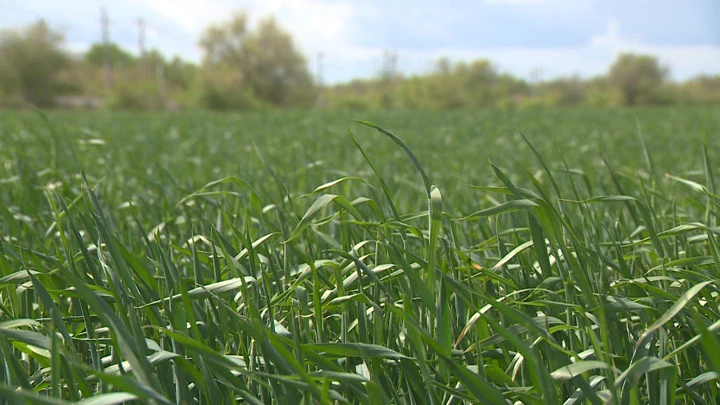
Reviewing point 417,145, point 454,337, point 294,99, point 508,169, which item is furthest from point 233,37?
point 454,337

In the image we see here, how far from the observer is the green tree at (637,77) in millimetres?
52438

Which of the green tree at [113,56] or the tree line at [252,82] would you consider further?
the green tree at [113,56]

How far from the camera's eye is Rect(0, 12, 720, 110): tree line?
37.8 m

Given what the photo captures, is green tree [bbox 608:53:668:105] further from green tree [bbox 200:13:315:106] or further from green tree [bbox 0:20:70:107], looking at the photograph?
green tree [bbox 0:20:70:107]

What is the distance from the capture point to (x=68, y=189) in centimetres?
207

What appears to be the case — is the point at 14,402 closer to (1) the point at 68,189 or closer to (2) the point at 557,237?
(2) the point at 557,237

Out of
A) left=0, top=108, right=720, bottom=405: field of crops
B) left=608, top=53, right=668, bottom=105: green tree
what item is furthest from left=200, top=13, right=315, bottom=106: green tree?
left=0, top=108, right=720, bottom=405: field of crops

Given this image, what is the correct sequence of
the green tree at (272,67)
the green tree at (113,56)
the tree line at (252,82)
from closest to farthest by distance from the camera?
the tree line at (252,82)
the green tree at (272,67)
the green tree at (113,56)

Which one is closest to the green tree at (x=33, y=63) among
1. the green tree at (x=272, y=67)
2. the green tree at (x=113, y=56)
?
the green tree at (x=272, y=67)

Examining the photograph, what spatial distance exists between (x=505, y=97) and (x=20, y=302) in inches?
2269

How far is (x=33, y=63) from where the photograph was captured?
42781 millimetres

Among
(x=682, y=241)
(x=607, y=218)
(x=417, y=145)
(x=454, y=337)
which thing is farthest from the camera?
(x=417, y=145)

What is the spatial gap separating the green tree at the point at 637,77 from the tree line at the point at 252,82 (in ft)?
0.29

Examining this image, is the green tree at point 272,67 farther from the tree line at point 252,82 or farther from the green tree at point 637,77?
the green tree at point 637,77
